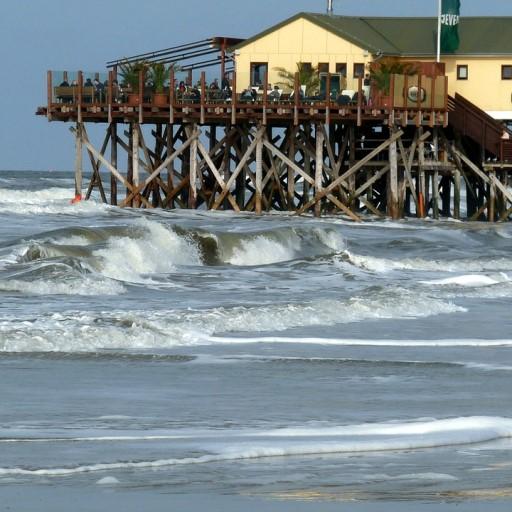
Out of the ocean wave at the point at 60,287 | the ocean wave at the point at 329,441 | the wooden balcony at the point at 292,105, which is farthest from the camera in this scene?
the wooden balcony at the point at 292,105

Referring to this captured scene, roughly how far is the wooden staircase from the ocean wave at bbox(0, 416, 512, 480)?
32319 millimetres

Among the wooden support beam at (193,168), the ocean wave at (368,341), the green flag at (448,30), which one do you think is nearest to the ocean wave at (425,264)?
the wooden support beam at (193,168)

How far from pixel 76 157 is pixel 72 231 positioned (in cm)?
1503

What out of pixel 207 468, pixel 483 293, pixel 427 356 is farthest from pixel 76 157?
pixel 207 468

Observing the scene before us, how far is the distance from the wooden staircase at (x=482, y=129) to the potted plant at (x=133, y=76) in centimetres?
838

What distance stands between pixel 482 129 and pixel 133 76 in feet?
31.6

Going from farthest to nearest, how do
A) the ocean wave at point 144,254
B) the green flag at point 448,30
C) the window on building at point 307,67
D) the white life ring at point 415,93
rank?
the green flag at point 448,30 < the window on building at point 307,67 < the white life ring at point 415,93 < the ocean wave at point 144,254

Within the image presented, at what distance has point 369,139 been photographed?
153 feet

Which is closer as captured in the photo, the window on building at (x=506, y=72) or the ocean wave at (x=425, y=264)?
the ocean wave at (x=425, y=264)

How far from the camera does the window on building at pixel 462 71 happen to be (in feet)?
155

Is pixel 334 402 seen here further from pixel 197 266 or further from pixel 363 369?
pixel 197 266

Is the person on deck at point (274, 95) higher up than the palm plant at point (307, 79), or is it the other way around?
the palm plant at point (307, 79)

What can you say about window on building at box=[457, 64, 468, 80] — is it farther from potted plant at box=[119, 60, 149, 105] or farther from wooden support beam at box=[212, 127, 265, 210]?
potted plant at box=[119, 60, 149, 105]

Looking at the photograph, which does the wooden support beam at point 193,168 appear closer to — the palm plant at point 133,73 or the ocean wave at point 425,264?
the palm plant at point 133,73
